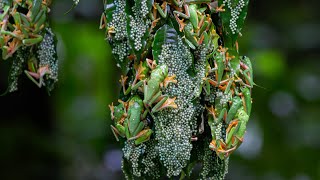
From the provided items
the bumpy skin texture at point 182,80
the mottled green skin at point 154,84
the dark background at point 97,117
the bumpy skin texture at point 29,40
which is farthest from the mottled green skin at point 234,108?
the dark background at point 97,117

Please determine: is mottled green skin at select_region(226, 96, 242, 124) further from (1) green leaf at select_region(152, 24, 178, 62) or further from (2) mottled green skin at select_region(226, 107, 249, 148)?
(1) green leaf at select_region(152, 24, 178, 62)

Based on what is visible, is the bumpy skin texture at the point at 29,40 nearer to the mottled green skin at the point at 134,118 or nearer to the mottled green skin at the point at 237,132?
the mottled green skin at the point at 134,118

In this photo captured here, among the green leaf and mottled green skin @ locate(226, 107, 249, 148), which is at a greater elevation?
the green leaf

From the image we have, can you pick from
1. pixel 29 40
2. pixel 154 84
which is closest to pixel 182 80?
pixel 154 84

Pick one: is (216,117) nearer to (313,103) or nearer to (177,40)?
(177,40)

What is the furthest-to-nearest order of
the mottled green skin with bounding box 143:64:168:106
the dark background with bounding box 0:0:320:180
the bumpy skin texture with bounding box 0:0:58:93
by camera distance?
the dark background with bounding box 0:0:320:180 → the bumpy skin texture with bounding box 0:0:58:93 → the mottled green skin with bounding box 143:64:168:106

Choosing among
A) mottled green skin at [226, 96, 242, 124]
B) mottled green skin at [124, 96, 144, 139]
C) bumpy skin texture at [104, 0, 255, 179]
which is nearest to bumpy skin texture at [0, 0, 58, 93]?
bumpy skin texture at [104, 0, 255, 179]
